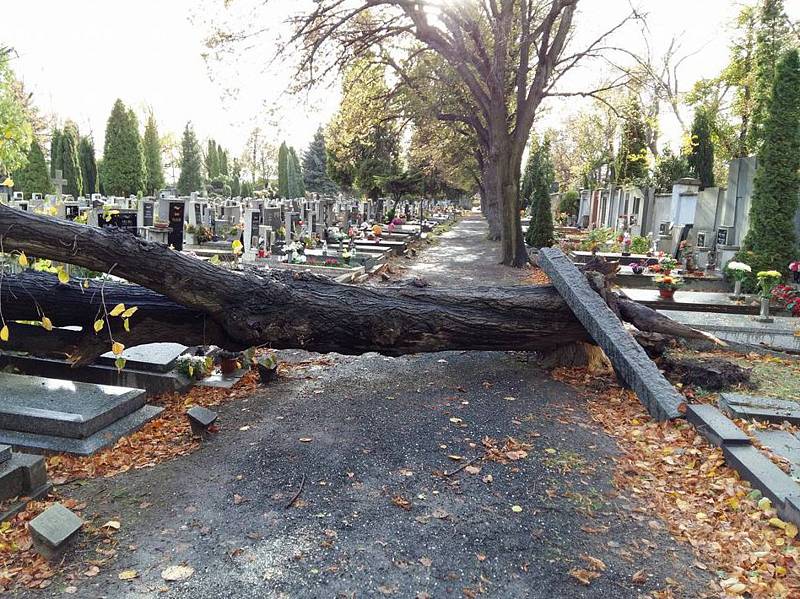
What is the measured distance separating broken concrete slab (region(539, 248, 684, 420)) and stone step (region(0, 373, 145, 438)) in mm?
4288

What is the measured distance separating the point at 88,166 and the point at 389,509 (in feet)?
139

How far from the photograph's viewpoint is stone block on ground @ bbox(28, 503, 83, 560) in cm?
297

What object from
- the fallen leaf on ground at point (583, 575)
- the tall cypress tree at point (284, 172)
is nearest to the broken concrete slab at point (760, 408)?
the fallen leaf on ground at point (583, 575)

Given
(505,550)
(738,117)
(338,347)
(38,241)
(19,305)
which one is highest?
(738,117)

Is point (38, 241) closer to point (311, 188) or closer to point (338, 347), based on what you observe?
point (338, 347)

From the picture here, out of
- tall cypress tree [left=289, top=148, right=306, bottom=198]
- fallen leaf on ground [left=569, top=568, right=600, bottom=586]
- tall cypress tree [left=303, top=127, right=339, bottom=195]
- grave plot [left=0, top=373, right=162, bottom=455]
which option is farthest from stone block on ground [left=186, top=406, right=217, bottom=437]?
tall cypress tree [left=303, top=127, right=339, bottom=195]

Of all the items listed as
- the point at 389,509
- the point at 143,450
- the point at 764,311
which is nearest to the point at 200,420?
the point at 143,450

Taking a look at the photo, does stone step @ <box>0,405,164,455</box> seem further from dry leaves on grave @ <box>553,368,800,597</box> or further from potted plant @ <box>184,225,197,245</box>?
potted plant @ <box>184,225,197,245</box>

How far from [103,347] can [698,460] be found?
16.4 ft

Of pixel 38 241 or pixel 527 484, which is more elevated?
pixel 38 241

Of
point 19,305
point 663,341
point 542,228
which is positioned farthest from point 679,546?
point 542,228

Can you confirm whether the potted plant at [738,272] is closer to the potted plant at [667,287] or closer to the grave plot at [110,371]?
the potted plant at [667,287]

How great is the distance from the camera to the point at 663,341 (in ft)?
20.2

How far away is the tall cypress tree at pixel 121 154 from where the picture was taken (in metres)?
34.5
